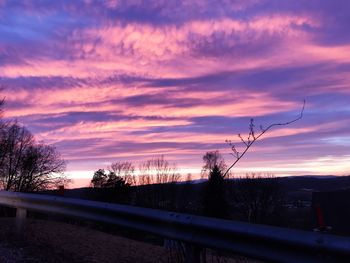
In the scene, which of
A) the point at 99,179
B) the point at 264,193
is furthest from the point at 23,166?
the point at 264,193

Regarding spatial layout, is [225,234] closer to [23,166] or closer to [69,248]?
[69,248]

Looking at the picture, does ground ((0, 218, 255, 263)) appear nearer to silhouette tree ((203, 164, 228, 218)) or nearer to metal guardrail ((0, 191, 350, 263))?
metal guardrail ((0, 191, 350, 263))

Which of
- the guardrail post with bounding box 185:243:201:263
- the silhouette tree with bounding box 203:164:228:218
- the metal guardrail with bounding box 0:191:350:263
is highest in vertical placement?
the silhouette tree with bounding box 203:164:228:218

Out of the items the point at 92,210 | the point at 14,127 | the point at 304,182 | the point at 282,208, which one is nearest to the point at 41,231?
the point at 92,210

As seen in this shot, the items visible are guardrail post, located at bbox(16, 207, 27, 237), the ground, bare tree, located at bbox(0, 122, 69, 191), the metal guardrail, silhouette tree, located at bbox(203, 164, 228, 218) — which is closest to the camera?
the metal guardrail

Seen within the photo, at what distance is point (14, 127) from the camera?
7025 centimetres

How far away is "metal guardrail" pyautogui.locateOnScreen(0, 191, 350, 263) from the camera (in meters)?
4.00

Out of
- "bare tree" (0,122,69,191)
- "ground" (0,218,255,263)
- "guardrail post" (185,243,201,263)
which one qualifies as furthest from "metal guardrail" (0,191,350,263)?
"bare tree" (0,122,69,191)

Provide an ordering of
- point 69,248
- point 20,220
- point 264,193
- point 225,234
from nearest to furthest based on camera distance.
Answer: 1. point 225,234
2. point 69,248
3. point 20,220
4. point 264,193

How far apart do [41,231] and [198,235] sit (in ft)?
13.9

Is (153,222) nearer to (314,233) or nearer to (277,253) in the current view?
(277,253)

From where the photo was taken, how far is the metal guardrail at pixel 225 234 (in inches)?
158

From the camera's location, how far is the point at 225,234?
490 centimetres

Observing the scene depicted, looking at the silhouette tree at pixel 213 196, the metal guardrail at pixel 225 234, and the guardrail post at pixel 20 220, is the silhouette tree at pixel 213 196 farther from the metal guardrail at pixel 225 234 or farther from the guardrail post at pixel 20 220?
the metal guardrail at pixel 225 234
